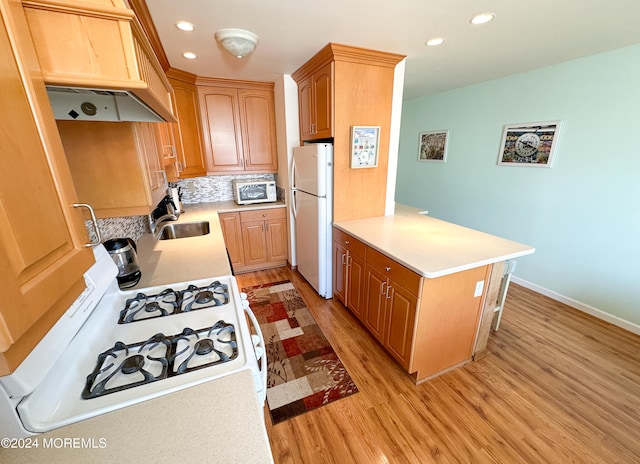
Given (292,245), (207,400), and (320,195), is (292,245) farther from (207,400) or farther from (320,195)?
(207,400)

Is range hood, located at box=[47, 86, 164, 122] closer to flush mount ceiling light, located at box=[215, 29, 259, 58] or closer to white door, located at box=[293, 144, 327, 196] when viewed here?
flush mount ceiling light, located at box=[215, 29, 259, 58]

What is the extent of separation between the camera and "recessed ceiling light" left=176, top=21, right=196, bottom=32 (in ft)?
5.56

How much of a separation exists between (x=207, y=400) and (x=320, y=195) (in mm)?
1948

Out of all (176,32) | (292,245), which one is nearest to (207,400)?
(176,32)

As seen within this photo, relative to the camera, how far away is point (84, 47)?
2.32ft

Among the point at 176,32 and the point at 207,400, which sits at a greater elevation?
the point at 176,32

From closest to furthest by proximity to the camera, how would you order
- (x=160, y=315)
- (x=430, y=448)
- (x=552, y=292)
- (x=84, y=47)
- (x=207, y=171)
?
1. (x=84, y=47)
2. (x=160, y=315)
3. (x=430, y=448)
4. (x=552, y=292)
5. (x=207, y=171)

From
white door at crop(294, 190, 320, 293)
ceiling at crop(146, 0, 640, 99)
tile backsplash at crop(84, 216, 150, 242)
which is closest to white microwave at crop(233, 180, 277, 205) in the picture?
white door at crop(294, 190, 320, 293)

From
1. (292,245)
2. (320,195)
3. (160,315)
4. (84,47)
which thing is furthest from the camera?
(292,245)

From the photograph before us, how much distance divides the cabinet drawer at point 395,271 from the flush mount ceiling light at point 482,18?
1.63m

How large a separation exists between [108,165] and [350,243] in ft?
5.74

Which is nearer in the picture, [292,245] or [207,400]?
[207,400]

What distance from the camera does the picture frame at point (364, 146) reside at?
2397mm

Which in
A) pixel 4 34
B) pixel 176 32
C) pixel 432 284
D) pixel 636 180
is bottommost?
pixel 432 284
